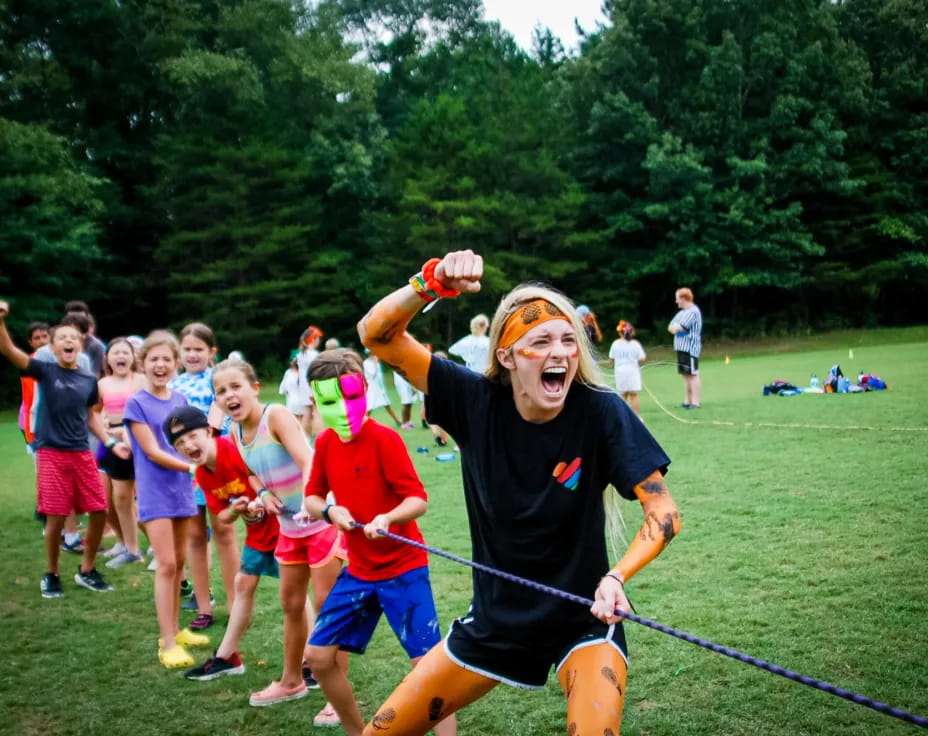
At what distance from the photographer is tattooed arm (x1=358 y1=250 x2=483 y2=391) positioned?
121 inches

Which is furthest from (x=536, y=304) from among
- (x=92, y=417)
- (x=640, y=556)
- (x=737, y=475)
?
(x=737, y=475)

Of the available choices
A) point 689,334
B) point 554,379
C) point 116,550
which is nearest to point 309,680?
point 554,379

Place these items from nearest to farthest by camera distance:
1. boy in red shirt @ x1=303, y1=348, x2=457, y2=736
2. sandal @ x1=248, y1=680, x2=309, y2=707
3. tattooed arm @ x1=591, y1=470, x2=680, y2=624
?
tattooed arm @ x1=591, y1=470, x2=680, y2=624, boy in red shirt @ x1=303, y1=348, x2=457, y2=736, sandal @ x1=248, y1=680, x2=309, y2=707

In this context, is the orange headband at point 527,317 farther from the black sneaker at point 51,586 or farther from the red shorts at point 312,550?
the black sneaker at point 51,586

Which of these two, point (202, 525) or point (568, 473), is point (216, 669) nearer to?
point (202, 525)

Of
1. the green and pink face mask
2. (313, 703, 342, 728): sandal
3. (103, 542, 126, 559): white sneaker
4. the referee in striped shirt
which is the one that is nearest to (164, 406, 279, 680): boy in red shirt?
(313, 703, 342, 728): sandal

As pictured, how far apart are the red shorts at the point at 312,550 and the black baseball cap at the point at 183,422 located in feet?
3.13

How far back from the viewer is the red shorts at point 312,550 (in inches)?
183

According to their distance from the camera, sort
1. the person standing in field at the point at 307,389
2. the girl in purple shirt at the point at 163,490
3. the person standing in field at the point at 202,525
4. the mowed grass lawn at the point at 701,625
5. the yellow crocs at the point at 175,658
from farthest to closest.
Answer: the person standing in field at the point at 307,389 → the person standing in field at the point at 202,525 → the girl in purple shirt at the point at 163,490 → the yellow crocs at the point at 175,658 → the mowed grass lawn at the point at 701,625

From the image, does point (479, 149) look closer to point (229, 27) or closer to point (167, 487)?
point (229, 27)

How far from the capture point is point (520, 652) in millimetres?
2969

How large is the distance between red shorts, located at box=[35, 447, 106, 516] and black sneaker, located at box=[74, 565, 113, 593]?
549 millimetres

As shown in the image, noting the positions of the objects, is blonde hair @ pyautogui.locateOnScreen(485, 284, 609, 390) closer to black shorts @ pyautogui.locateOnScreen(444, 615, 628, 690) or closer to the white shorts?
black shorts @ pyautogui.locateOnScreen(444, 615, 628, 690)

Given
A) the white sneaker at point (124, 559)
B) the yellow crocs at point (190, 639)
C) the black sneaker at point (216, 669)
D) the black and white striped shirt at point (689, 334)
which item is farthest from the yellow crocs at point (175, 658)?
the black and white striped shirt at point (689, 334)
